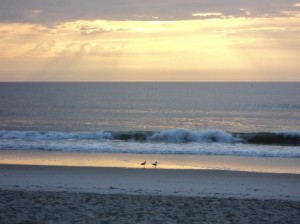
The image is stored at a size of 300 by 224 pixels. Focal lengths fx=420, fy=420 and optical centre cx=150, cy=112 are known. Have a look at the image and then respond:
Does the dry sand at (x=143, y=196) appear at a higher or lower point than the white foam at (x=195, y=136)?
higher

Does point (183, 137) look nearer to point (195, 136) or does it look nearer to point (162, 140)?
point (195, 136)

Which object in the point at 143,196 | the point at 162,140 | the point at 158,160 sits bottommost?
the point at 162,140

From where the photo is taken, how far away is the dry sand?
8766 millimetres

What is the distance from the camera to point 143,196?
11047mm

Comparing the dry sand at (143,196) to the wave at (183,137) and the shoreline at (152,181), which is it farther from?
the wave at (183,137)

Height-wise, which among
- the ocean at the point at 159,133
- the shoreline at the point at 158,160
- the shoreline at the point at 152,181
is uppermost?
the shoreline at the point at 152,181

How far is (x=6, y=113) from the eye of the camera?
157 feet

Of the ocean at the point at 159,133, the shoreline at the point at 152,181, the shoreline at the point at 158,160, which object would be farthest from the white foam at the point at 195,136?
the shoreline at the point at 152,181

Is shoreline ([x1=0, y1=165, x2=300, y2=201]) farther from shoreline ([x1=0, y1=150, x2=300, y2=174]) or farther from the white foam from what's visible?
the white foam

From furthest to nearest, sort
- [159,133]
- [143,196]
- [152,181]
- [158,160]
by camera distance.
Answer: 1. [159,133]
2. [158,160]
3. [152,181]
4. [143,196]

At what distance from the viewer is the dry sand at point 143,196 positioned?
8.77 metres

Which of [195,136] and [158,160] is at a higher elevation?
[158,160]

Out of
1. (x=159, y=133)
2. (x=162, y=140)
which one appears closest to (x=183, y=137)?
(x=162, y=140)

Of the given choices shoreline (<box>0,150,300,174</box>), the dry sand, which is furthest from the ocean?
the dry sand
